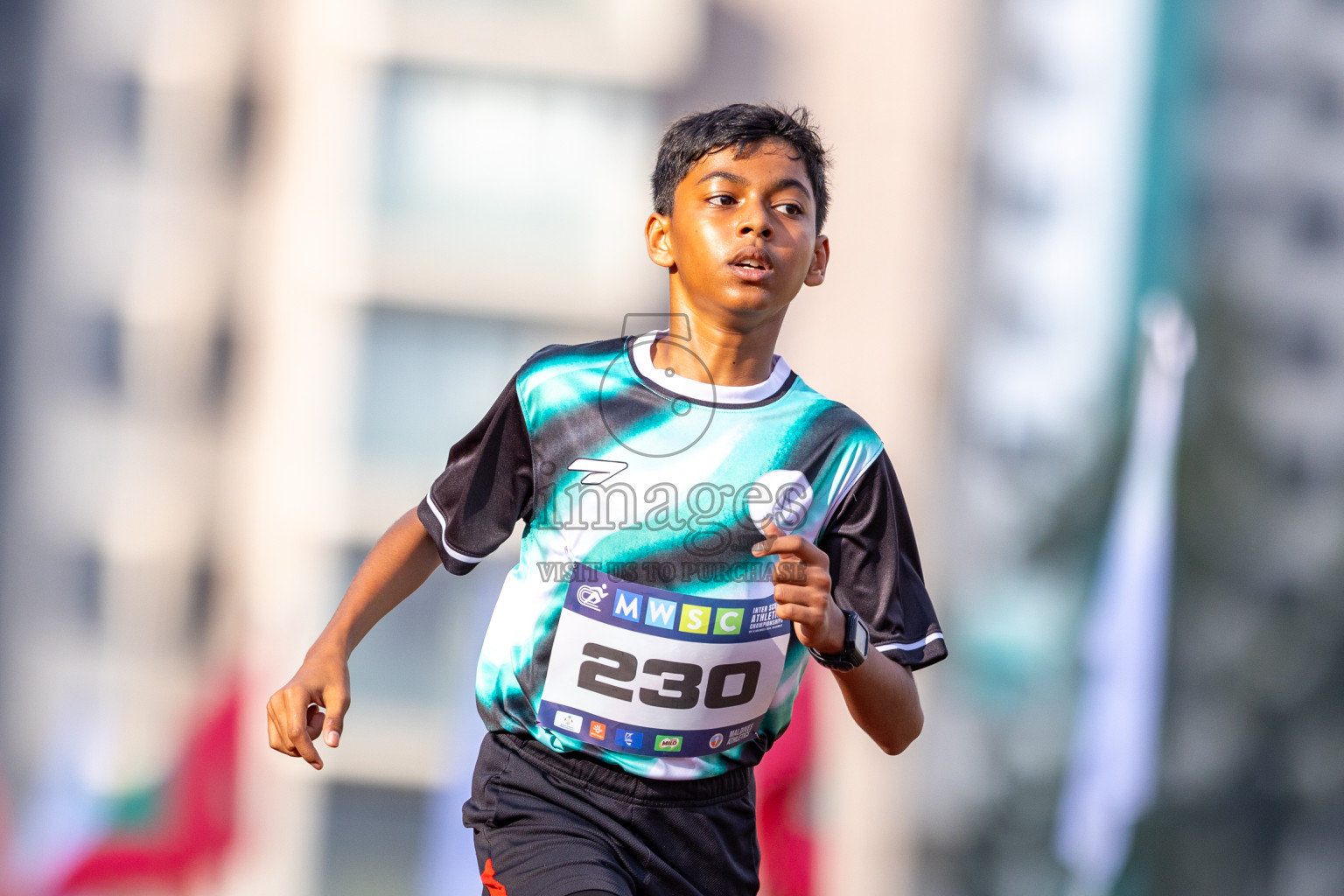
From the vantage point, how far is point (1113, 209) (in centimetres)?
3362

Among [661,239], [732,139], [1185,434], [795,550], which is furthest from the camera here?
[1185,434]

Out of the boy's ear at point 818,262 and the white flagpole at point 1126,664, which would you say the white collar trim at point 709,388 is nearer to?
the boy's ear at point 818,262

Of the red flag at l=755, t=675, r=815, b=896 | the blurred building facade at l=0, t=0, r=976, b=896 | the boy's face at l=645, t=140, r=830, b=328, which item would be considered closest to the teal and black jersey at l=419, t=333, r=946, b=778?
the boy's face at l=645, t=140, r=830, b=328

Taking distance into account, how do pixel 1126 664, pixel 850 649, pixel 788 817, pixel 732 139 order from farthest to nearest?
pixel 1126 664
pixel 788 817
pixel 732 139
pixel 850 649

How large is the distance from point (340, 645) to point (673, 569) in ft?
1.80

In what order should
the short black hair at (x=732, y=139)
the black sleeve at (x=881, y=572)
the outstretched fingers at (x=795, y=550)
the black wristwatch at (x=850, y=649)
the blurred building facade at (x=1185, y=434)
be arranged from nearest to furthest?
the outstretched fingers at (x=795, y=550) < the black wristwatch at (x=850, y=649) < the black sleeve at (x=881, y=572) < the short black hair at (x=732, y=139) < the blurred building facade at (x=1185, y=434)

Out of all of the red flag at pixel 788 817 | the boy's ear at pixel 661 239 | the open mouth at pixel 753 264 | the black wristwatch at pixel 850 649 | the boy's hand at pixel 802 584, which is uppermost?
the boy's ear at pixel 661 239

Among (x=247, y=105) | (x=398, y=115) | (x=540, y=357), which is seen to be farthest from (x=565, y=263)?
(x=540, y=357)

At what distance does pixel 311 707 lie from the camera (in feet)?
7.80

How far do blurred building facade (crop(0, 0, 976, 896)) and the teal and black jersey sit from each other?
14.2 meters

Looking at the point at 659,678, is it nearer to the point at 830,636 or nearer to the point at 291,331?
the point at 830,636

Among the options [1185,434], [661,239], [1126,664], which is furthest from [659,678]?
[1185,434]

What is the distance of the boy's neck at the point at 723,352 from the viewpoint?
2.51 m

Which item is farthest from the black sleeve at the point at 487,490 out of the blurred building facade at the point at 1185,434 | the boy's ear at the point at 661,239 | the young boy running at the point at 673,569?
the blurred building facade at the point at 1185,434
